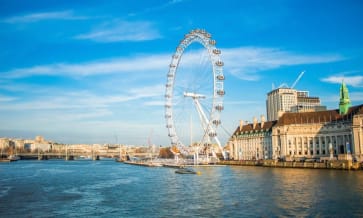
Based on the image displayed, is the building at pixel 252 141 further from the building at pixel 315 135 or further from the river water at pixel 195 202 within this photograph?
the river water at pixel 195 202

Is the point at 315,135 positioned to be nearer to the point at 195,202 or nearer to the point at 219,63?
the point at 219,63

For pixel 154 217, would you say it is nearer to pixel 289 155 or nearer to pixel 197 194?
pixel 197 194

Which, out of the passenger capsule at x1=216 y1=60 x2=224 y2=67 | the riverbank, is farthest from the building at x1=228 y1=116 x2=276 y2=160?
the passenger capsule at x1=216 y1=60 x2=224 y2=67

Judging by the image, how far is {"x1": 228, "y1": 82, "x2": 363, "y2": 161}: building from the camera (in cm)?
8769

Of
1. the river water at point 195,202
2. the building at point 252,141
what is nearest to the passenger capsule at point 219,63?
the river water at point 195,202

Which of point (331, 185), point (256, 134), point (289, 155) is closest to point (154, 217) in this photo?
point (331, 185)

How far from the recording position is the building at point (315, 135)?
288 ft

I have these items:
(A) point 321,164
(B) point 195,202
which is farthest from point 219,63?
(B) point 195,202

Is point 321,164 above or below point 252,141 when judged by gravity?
below

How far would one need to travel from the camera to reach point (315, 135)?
330 feet

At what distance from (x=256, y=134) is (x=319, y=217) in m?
96.2

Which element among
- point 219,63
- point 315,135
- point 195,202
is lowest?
point 195,202

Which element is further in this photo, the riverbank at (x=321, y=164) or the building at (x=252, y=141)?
the building at (x=252, y=141)

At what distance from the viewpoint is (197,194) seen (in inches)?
1565
